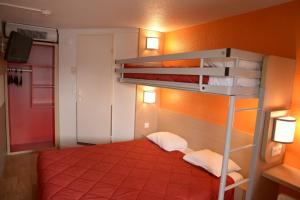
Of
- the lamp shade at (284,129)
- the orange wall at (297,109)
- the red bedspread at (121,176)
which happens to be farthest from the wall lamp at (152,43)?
the lamp shade at (284,129)

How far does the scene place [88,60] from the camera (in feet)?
12.5

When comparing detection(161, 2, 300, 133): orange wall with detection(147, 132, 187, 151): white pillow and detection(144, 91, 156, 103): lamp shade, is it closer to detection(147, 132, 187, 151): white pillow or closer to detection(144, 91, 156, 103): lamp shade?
detection(144, 91, 156, 103): lamp shade

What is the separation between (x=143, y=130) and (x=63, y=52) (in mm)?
2056

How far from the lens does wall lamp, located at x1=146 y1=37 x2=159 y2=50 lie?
361 centimetres

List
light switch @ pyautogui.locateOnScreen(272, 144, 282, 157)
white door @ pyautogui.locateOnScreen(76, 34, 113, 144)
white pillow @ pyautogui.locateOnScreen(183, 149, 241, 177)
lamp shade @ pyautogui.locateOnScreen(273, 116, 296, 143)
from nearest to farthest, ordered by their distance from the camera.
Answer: lamp shade @ pyautogui.locateOnScreen(273, 116, 296, 143) → light switch @ pyautogui.locateOnScreen(272, 144, 282, 157) → white pillow @ pyautogui.locateOnScreen(183, 149, 241, 177) → white door @ pyautogui.locateOnScreen(76, 34, 113, 144)

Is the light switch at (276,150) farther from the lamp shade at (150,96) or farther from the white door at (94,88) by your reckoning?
the white door at (94,88)

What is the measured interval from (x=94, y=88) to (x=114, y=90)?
395 mm

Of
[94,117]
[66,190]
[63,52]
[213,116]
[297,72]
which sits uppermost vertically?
[63,52]

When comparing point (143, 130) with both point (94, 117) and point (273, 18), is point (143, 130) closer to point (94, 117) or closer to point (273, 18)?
point (94, 117)

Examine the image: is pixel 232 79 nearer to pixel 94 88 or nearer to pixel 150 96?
pixel 150 96

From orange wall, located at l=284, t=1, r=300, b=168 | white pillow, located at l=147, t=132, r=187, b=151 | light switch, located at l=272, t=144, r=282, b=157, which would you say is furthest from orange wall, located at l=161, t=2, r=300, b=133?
white pillow, located at l=147, t=132, r=187, b=151

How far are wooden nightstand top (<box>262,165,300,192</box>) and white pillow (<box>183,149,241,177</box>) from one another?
38 centimetres

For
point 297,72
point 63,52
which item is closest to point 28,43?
point 63,52

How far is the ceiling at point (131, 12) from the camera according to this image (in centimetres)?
220
